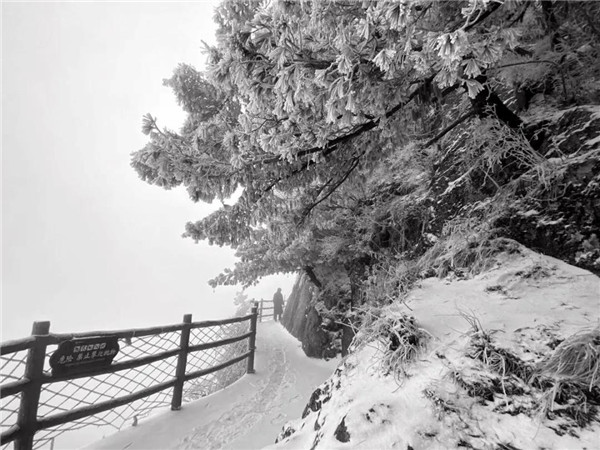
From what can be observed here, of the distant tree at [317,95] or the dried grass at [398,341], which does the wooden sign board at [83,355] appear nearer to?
A: the distant tree at [317,95]

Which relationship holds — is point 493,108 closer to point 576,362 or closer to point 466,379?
point 576,362

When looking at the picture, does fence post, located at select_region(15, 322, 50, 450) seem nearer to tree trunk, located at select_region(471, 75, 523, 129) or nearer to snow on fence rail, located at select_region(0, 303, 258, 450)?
snow on fence rail, located at select_region(0, 303, 258, 450)

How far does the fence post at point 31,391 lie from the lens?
2.39 metres

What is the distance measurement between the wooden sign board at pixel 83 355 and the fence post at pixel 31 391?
14cm

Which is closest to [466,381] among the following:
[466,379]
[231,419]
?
[466,379]

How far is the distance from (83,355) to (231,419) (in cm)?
216

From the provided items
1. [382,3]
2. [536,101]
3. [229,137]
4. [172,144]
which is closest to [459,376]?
[382,3]

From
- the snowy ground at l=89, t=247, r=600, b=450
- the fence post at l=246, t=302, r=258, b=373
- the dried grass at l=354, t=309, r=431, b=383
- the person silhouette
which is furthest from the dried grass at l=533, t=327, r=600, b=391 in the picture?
the person silhouette

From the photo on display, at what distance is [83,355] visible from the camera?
112 inches

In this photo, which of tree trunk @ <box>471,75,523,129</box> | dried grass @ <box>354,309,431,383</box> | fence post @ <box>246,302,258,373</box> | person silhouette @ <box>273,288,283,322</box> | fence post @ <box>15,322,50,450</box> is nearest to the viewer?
dried grass @ <box>354,309,431,383</box>

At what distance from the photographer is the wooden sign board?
268 centimetres

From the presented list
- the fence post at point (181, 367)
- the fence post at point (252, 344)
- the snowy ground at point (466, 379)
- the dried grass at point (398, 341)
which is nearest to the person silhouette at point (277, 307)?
the fence post at point (252, 344)

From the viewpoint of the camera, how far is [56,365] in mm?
2660

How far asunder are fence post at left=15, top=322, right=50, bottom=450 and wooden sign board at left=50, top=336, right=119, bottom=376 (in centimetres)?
14
